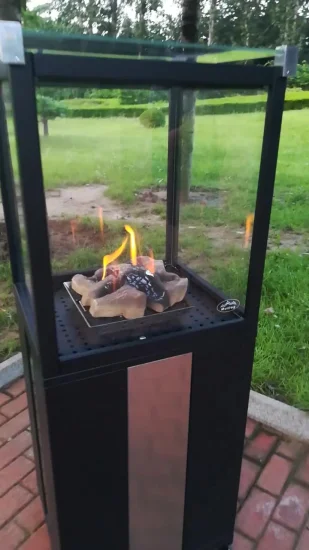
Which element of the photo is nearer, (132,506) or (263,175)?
(263,175)

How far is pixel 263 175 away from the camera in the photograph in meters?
1.03

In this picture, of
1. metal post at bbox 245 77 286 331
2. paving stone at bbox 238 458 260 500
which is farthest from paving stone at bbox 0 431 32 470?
metal post at bbox 245 77 286 331

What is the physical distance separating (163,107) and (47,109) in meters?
0.50

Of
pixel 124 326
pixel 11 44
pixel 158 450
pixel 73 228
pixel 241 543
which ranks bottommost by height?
pixel 241 543

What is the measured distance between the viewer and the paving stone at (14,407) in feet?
7.00

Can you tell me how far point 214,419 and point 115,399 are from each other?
1.16 feet

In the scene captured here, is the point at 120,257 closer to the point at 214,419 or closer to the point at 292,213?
the point at 214,419

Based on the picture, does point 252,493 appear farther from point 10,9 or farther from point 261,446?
point 10,9

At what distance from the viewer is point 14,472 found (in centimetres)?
183

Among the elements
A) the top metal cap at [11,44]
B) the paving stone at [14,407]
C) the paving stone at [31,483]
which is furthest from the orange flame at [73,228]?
the paving stone at [14,407]

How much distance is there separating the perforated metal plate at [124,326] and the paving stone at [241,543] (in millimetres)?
921

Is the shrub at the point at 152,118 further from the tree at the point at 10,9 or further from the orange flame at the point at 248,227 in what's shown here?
the tree at the point at 10,9

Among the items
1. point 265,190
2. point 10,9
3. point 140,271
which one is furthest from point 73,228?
point 10,9

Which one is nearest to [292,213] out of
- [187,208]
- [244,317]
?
[187,208]
